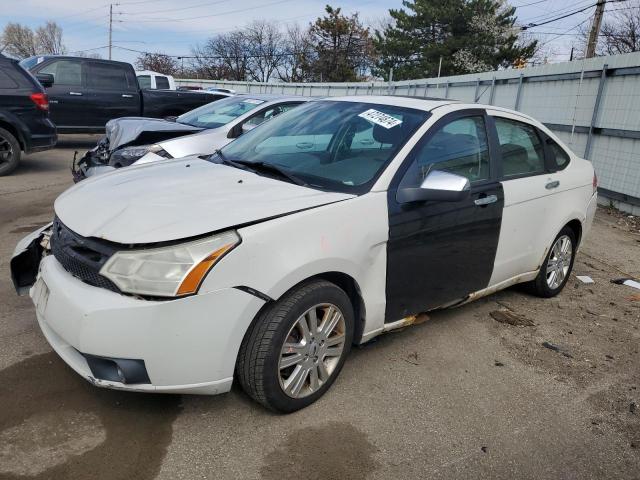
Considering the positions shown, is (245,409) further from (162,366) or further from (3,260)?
(3,260)

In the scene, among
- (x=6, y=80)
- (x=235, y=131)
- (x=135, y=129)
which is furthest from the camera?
(x=6, y=80)

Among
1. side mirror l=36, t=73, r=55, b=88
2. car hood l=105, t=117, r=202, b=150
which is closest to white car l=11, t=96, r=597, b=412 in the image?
car hood l=105, t=117, r=202, b=150

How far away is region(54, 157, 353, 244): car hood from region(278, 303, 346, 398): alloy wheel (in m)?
0.59

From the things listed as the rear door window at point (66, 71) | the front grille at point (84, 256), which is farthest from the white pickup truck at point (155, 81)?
the front grille at point (84, 256)

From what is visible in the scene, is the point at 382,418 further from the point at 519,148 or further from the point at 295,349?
the point at 519,148

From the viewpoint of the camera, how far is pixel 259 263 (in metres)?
2.53

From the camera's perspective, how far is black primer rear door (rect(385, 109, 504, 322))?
126 inches

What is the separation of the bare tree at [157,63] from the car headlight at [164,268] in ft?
238

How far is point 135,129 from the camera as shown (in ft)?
22.2

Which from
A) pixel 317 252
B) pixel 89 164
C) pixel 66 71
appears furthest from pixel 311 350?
pixel 66 71

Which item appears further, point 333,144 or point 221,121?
point 221,121

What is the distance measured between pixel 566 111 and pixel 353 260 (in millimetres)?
9410

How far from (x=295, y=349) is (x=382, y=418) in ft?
2.08

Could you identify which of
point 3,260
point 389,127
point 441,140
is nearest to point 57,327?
point 389,127
